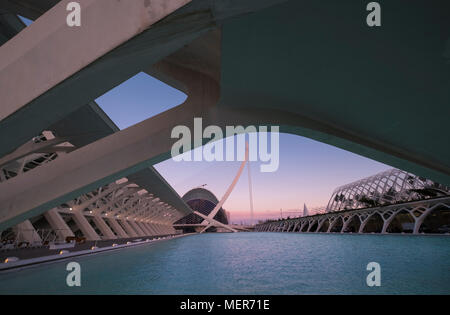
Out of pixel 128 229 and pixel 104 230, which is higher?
pixel 104 230

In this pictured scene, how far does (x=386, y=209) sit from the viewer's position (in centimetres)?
3262

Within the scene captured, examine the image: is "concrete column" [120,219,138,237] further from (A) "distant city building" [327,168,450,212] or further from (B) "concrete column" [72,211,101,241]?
(A) "distant city building" [327,168,450,212]

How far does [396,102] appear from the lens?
221 inches

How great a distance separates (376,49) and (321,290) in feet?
15.4

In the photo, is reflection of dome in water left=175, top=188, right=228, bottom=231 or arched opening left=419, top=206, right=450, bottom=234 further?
reflection of dome in water left=175, top=188, right=228, bottom=231

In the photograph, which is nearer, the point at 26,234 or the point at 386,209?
the point at 26,234

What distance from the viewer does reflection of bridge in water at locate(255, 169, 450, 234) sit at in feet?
94.7

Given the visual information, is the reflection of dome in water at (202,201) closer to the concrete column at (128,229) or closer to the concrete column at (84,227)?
the concrete column at (128,229)

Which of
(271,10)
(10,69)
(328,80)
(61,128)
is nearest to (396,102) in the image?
(328,80)

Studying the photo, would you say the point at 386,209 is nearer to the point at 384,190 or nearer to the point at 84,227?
the point at 384,190

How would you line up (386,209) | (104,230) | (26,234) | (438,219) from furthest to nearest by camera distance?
(438,219)
(386,209)
(104,230)
(26,234)

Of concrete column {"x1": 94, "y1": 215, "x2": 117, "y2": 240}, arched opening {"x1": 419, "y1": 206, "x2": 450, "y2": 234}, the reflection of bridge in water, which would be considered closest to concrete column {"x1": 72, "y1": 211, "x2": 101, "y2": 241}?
concrete column {"x1": 94, "y1": 215, "x2": 117, "y2": 240}

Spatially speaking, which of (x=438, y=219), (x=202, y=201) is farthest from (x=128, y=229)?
(x=202, y=201)

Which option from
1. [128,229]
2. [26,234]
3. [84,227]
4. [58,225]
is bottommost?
[128,229]
